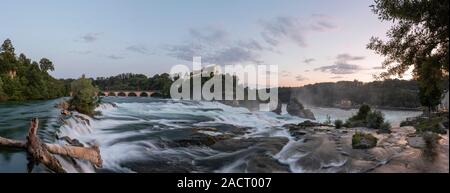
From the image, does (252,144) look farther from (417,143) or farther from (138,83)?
(138,83)

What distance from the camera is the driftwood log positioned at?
1291 cm

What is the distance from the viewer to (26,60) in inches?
3179

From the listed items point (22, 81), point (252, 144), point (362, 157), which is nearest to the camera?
point (362, 157)

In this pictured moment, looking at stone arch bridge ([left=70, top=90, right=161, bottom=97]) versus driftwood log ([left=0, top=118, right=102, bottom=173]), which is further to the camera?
stone arch bridge ([left=70, top=90, right=161, bottom=97])

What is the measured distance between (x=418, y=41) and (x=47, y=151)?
16.1 metres

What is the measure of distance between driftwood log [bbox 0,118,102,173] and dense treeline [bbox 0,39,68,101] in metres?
49.4

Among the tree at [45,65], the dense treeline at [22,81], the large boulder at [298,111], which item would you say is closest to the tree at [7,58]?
the dense treeline at [22,81]

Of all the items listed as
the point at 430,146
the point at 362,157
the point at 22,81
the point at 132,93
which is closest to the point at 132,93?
the point at 132,93

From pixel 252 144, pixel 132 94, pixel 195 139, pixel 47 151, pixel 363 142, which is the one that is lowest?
pixel 252 144

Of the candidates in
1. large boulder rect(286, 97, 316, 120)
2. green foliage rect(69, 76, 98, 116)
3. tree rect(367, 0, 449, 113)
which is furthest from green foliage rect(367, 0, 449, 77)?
large boulder rect(286, 97, 316, 120)

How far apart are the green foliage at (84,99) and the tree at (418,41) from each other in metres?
25.0

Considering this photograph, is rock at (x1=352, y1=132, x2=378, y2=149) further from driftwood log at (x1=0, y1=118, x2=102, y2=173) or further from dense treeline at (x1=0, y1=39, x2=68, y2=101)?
dense treeline at (x1=0, y1=39, x2=68, y2=101)

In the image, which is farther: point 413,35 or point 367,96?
point 367,96

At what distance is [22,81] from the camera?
68.5 metres
